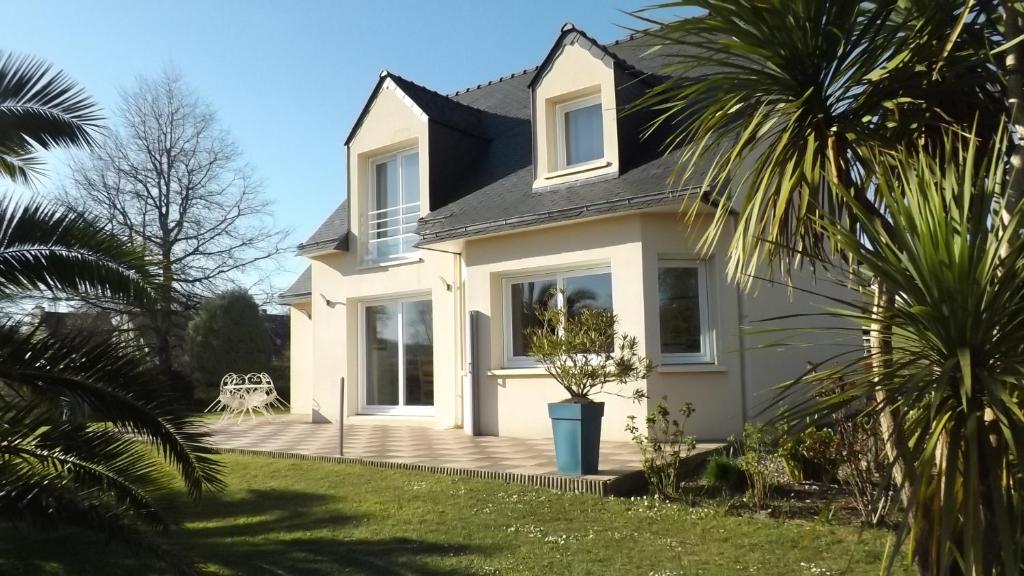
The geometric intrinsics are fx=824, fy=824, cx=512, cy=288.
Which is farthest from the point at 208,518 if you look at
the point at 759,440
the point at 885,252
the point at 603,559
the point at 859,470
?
the point at 885,252

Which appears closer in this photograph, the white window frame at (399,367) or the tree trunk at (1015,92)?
the tree trunk at (1015,92)

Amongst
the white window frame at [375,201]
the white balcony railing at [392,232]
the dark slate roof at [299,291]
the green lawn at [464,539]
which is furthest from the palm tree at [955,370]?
the dark slate roof at [299,291]

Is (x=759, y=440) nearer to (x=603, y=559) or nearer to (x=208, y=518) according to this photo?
(x=603, y=559)

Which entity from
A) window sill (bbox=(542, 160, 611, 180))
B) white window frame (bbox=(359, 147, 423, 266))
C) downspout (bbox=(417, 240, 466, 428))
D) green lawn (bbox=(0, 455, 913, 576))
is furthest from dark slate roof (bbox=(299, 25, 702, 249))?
green lawn (bbox=(0, 455, 913, 576))

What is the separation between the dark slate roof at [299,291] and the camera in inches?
767

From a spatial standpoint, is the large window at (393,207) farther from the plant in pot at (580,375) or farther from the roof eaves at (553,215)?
the plant in pot at (580,375)

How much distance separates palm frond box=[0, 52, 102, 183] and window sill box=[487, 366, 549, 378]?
23.7ft

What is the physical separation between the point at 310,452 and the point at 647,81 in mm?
7888

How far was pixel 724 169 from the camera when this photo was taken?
503cm

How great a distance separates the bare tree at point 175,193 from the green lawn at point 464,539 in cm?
2505

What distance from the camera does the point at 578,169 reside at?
1301cm

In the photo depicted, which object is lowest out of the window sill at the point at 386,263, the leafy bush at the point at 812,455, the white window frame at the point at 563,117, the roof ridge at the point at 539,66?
the leafy bush at the point at 812,455

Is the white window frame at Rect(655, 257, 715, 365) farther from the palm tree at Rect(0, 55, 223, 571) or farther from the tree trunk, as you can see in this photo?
the palm tree at Rect(0, 55, 223, 571)

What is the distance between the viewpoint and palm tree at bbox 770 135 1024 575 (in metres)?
3.15
